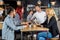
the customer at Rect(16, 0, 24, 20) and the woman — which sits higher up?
the customer at Rect(16, 0, 24, 20)

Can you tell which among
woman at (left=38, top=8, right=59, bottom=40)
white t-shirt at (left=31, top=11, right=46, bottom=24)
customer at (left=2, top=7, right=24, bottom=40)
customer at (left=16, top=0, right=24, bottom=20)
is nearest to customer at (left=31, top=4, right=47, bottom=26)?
white t-shirt at (left=31, top=11, right=46, bottom=24)

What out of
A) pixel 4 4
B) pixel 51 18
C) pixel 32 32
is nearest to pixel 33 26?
pixel 32 32

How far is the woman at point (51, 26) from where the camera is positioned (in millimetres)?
5699

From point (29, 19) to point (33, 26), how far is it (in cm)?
21

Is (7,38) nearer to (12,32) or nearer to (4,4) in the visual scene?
(12,32)

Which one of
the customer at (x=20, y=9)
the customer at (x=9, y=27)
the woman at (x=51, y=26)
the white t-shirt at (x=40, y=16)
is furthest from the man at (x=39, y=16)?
the customer at (x=9, y=27)

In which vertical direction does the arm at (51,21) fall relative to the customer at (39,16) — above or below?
below

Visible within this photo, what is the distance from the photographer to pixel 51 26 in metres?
5.75

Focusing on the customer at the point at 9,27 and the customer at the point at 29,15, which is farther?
the customer at the point at 29,15

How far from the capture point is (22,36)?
5719mm

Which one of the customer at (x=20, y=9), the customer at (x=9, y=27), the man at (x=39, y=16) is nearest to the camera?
the customer at (x=9, y=27)

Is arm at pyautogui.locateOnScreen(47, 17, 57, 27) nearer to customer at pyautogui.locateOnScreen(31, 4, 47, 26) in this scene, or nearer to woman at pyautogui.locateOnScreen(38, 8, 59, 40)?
woman at pyautogui.locateOnScreen(38, 8, 59, 40)

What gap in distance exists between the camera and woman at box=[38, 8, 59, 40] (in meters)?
5.70

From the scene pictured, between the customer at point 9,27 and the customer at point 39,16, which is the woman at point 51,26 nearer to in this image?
the customer at point 39,16
